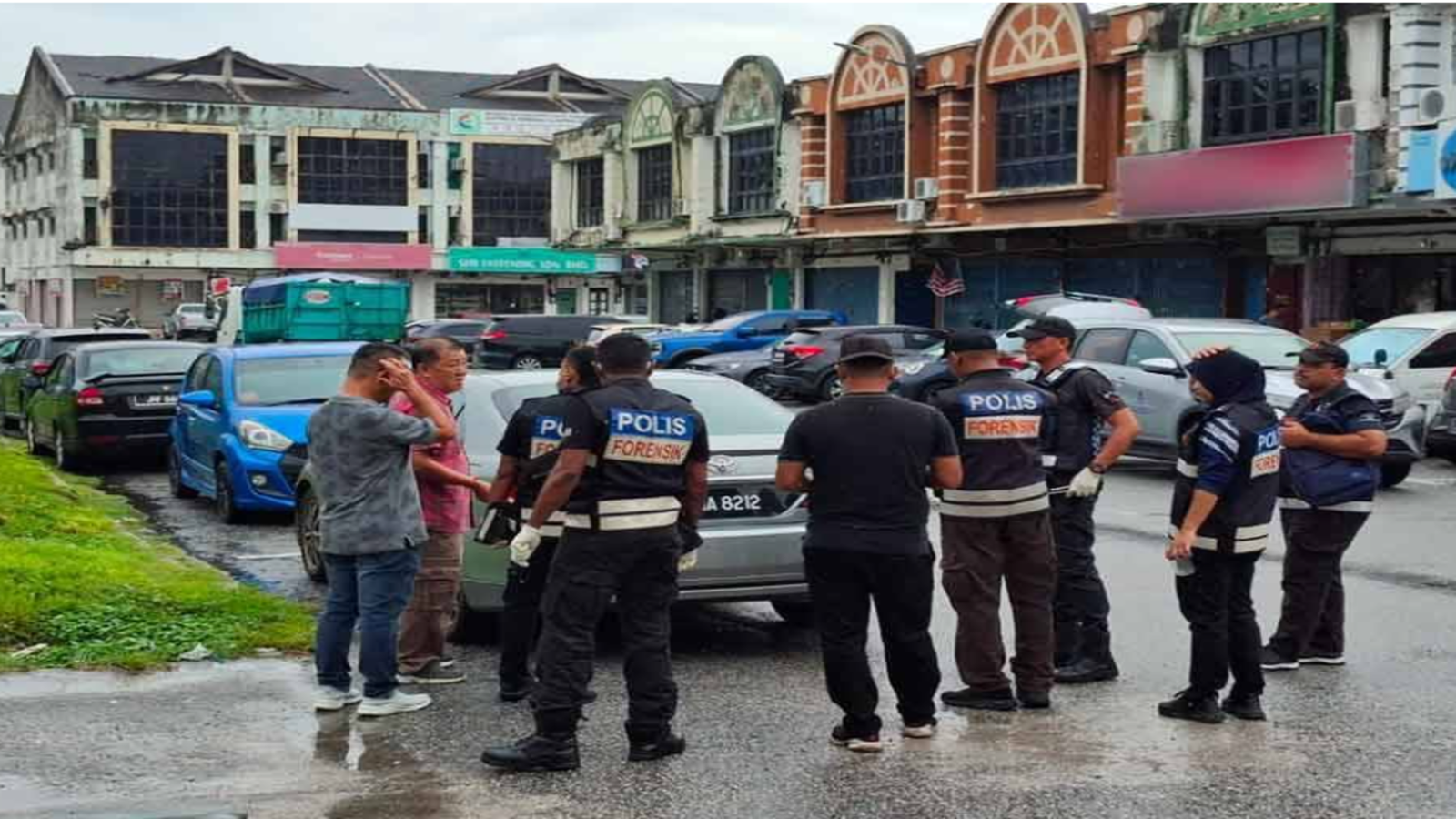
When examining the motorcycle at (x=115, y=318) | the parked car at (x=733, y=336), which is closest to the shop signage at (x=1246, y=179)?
the parked car at (x=733, y=336)

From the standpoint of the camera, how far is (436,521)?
801cm

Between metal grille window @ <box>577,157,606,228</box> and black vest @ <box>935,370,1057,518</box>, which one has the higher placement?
metal grille window @ <box>577,157,606,228</box>

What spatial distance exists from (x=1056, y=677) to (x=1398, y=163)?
2015 centimetres

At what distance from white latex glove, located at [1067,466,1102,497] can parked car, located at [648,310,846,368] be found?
77.9 feet

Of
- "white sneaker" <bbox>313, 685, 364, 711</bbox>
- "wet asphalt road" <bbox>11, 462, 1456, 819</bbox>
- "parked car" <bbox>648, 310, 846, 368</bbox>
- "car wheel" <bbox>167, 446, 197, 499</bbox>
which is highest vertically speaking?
"parked car" <bbox>648, 310, 846, 368</bbox>

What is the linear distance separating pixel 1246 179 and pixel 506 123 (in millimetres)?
48445

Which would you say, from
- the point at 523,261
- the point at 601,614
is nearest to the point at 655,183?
the point at 523,261

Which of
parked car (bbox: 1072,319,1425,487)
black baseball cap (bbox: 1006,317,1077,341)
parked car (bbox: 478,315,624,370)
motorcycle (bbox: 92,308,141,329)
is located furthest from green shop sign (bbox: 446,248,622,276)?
black baseball cap (bbox: 1006,317,1077,341)

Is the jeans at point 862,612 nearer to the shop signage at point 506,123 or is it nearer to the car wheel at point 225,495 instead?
the car wheel at point 225,495

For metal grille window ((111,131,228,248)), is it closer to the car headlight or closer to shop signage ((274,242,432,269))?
shop signage ((274,242,432,269))

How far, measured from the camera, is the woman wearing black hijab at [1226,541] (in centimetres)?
729

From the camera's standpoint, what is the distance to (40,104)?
241 ft

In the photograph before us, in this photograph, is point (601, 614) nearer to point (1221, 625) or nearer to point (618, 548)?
point (618, 548)

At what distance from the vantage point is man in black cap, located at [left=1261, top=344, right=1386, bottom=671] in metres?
8.30
